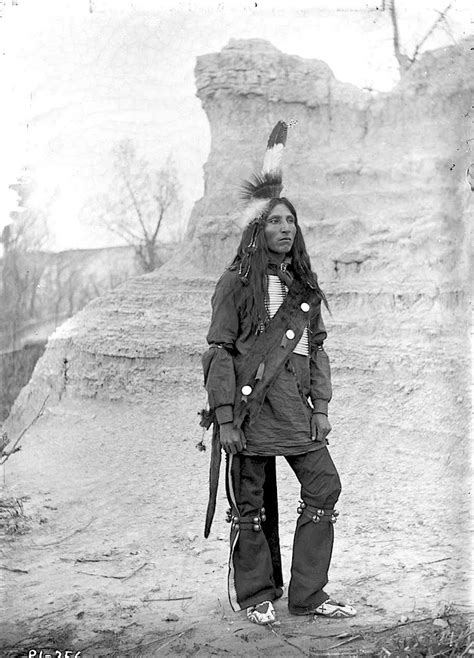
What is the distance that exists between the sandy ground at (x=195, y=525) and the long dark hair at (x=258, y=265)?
0.98m

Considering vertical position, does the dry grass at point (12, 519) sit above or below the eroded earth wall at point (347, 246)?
below

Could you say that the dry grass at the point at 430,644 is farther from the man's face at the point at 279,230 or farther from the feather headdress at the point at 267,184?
the feather headdress at the point at 267,184

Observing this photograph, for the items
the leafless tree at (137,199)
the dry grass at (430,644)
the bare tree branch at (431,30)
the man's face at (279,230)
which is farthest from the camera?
the leafless tree at (137,199)

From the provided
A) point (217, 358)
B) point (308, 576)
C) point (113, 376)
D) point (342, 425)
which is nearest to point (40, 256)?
point (113, 376)

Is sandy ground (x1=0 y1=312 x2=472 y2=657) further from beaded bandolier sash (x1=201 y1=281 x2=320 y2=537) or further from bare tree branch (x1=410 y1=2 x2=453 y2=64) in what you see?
bare tree branch (x1=410 y1=2 x2=453 y2=64)

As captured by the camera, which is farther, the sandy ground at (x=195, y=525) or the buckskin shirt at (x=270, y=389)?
the sandy ground at (x=195, y=525)

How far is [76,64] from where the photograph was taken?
381 centimetres

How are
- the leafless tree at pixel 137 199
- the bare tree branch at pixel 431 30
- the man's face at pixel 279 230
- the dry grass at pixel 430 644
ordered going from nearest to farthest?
the dry grass at pixel 430 644, the man's face at pixel 279 230, the bare tree branch at pixel 431 30, the leafless tree at pixel 137 199

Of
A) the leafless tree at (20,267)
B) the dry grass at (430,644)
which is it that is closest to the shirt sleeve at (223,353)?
the dry grass at (430,644)

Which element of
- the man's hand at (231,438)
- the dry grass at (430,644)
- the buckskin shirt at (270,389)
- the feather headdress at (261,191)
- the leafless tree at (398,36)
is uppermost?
the leafless tree at (398,36)

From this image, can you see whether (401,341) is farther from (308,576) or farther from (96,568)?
(96,568)

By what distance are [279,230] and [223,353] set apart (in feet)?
1.66

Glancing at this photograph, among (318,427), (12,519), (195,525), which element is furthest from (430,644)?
(12,519)

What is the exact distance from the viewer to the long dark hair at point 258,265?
3.05m
